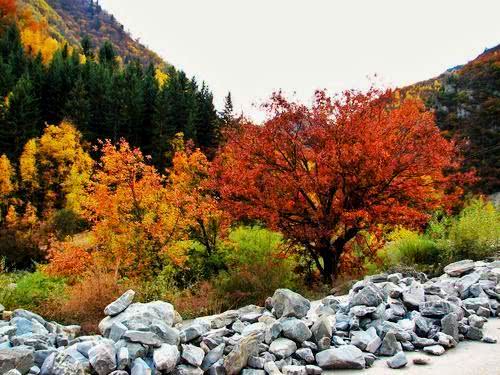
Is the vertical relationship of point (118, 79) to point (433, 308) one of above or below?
above

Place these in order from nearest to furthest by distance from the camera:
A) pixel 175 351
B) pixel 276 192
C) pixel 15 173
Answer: pixel 175 351
pixel 276 192
pixel 15 173

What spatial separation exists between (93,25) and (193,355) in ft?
567

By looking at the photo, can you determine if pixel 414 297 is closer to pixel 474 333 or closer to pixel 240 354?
pixel 474 333

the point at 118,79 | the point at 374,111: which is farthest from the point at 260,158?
the point at 118,79

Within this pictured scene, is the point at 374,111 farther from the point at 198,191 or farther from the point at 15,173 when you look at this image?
the point at 15,173

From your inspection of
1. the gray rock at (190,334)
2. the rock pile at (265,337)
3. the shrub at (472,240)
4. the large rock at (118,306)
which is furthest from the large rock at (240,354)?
the shrub at (472,240)

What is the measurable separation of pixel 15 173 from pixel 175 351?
122 ft

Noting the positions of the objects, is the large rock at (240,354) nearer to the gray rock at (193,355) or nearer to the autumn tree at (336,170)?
the gray rock at (193,355)

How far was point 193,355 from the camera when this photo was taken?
5148 mm

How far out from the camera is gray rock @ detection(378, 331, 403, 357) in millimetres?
5934

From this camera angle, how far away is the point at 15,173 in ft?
122

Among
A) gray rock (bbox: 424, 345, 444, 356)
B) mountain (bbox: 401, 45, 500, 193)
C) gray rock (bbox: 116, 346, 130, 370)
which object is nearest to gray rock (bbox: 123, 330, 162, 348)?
gray rock (bbox: 116, 346, 130, 370)

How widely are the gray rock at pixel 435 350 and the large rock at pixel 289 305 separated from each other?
5.56 feet

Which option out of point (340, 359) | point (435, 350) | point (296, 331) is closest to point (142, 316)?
point (296, 331)
